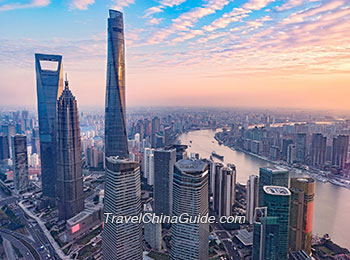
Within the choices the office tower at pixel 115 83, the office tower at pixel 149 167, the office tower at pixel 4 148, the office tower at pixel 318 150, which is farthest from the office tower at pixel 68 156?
the office tower at pixel 318 150

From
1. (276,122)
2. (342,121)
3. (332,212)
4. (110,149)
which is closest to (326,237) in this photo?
(332,212)

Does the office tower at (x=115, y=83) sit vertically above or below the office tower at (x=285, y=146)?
above

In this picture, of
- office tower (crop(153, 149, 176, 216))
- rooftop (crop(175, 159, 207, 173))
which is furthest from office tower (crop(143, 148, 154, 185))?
rooftop (crop(175, 159, 207, 173))

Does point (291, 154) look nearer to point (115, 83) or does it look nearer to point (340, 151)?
point (340, 151)

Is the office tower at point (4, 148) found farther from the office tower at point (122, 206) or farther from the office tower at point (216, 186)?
the office tower at point (122, 206)

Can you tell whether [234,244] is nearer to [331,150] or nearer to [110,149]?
[110,149]
